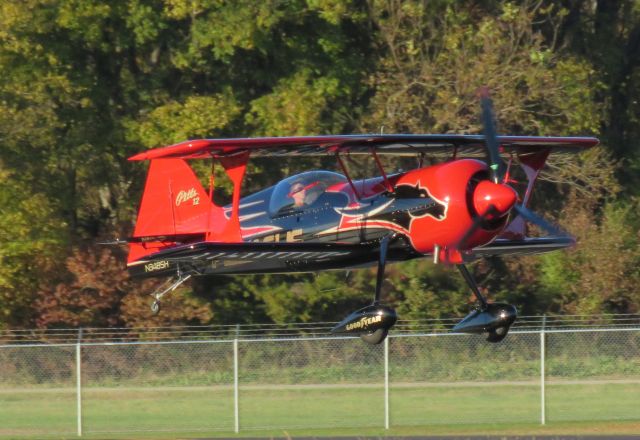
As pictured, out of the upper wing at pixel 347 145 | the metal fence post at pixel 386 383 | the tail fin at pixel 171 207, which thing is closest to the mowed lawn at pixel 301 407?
the metal fence post at pixel 386 383

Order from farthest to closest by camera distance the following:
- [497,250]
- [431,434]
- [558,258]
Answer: [558,258]
[431,434]
[497,250]

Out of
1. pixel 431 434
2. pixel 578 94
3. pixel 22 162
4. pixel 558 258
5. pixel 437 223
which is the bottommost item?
pixel 431 434

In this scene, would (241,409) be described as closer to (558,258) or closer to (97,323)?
(97,323)

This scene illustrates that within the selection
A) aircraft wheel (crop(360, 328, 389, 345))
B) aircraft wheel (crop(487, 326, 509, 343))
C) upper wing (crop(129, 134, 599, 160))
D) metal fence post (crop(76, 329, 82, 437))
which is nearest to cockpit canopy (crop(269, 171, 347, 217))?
upper wing (crop(129, 134, 599, 160))

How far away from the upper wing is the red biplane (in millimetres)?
19

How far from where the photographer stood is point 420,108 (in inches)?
1169

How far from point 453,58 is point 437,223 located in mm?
14235

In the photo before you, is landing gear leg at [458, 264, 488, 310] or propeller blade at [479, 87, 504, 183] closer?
propeller blade at [479, 87, 504, 183]

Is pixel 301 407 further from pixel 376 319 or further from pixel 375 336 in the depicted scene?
pixel 376 319

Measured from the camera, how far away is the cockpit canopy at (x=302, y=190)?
17094 millimetres

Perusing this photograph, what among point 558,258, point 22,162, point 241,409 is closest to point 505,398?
point 241,409

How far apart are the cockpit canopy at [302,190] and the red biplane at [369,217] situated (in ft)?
0.04

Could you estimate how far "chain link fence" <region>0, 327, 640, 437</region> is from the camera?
22422mm

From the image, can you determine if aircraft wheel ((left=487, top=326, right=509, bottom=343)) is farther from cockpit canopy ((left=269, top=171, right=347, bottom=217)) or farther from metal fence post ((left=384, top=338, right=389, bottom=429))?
metal fence post ((left=384, top=338, right=389, bottom=429))
